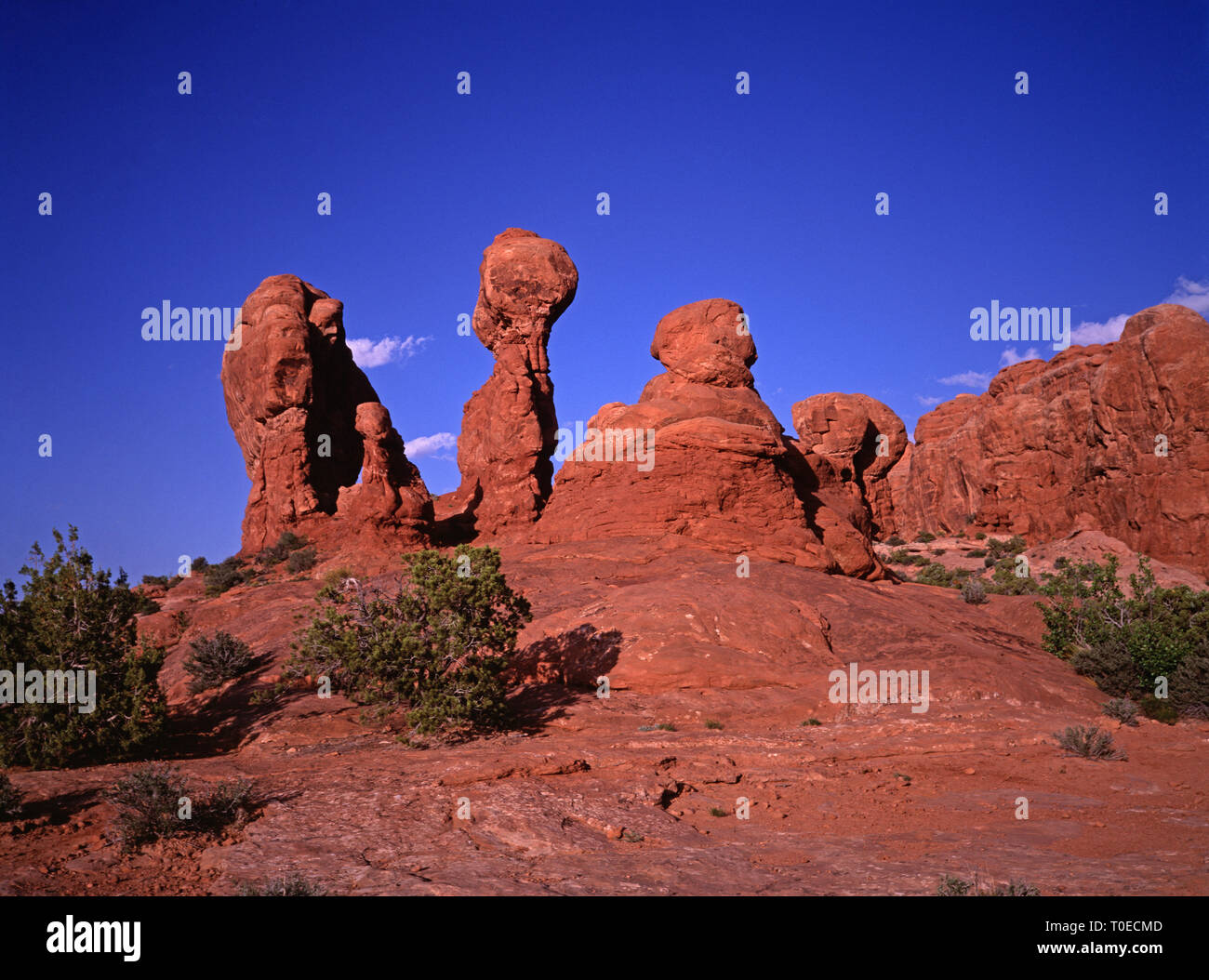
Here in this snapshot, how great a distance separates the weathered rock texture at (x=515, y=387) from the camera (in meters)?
42.9

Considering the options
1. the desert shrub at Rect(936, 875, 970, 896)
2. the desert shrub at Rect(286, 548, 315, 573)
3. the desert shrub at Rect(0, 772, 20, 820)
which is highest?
the desert shrub at Rect(286, 548, 315, 573)

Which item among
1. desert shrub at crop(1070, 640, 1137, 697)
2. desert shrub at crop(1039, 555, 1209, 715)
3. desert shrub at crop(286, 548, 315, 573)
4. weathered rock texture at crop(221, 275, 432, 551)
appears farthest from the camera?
weathered rock texture at crop(221, 275, 432, 551)

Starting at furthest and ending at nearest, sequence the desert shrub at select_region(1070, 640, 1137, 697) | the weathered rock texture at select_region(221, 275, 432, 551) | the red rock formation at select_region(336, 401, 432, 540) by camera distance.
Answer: the weathered rock texture at select_region(221, 275, 432, 551), the red rock formation at select_region(336, 401, 432, 540), the desert shrub at select_region(1070, 640, 1137, 697)

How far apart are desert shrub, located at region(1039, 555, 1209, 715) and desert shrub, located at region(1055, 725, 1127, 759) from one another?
612 centimetres

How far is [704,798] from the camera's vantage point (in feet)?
40.7

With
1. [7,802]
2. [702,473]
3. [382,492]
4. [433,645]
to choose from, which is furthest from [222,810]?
[382,492]

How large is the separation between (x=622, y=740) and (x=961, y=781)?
20.0ft

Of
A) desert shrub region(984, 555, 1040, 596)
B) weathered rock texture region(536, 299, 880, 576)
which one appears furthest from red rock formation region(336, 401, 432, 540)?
desert shrub region(984, 555, 1040, 596)

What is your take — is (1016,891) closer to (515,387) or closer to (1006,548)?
(515,387)

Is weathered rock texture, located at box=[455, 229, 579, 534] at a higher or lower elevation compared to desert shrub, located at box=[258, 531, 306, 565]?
higher

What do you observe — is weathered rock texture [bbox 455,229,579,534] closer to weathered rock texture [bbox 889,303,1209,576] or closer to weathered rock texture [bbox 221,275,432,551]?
weathered rock texture [bbox 221,275,432,551]

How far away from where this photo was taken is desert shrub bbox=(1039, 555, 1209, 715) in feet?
64.4
